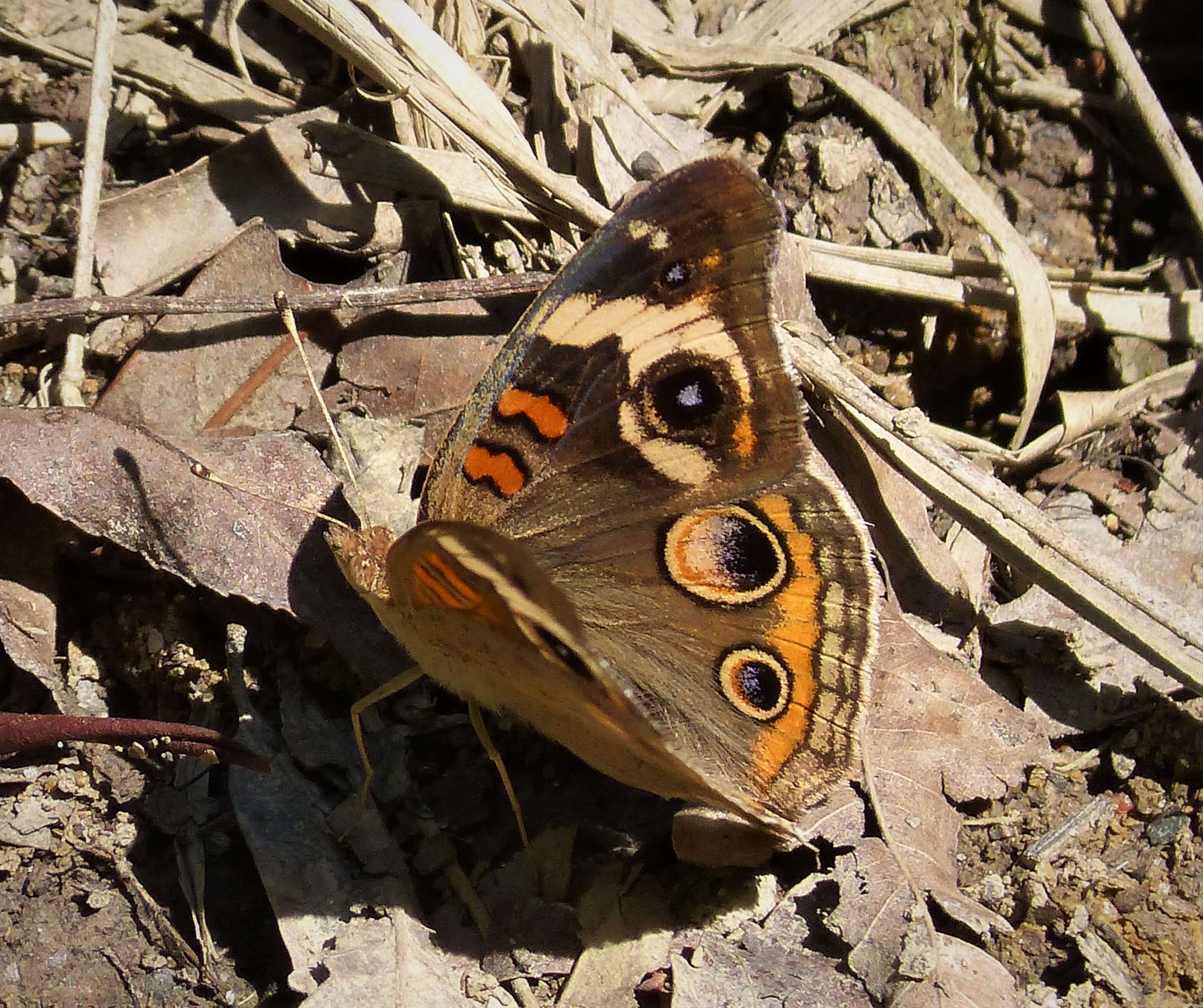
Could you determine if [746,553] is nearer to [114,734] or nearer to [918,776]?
[918,776]

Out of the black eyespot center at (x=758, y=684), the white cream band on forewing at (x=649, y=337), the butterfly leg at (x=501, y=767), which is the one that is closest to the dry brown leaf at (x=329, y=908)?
the butterfly leg at (x=501, y=767)

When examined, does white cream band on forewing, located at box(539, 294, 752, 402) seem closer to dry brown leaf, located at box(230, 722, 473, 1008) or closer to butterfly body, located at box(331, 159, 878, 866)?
butterfly body, located at box(331, 159, 878, 866)

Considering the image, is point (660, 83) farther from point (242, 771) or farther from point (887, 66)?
point (242, 771)

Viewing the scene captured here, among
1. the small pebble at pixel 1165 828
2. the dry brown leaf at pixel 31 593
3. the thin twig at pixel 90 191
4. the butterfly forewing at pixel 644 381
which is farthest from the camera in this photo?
the thin twig at pixel 90 191

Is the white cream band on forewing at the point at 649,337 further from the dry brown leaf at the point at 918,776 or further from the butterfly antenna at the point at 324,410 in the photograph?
the dry brown leaf at the point at 918,776

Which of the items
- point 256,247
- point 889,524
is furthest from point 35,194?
point 889,524

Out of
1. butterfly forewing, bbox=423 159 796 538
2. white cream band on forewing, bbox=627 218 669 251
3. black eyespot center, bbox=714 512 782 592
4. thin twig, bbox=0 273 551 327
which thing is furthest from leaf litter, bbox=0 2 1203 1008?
white cream band on forewing, bbox=627 218 669 251
